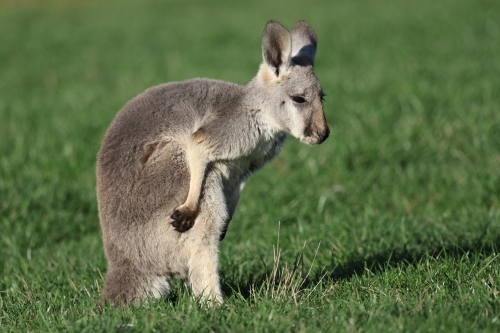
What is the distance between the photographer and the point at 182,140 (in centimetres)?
504

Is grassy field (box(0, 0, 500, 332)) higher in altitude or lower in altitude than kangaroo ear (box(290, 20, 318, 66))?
lower

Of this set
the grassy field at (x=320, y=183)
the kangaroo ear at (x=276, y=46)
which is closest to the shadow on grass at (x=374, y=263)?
the grassy field at (x=320, y=183)

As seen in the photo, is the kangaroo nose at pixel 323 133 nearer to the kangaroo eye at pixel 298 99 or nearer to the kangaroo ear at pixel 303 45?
the kangaroo eye at pixel 298 99

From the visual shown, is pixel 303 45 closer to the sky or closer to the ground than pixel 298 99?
closer to the sky

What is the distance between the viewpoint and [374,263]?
5543mm

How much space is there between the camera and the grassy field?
14.6 ft

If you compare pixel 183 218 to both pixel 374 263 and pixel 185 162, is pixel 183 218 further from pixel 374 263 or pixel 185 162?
pixel 374 263

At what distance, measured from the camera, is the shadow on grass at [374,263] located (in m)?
5.33

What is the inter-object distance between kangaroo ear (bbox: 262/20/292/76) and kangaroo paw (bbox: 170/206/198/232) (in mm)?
1238

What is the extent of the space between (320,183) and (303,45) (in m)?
3.70

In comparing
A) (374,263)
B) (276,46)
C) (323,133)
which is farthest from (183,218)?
(374,263)

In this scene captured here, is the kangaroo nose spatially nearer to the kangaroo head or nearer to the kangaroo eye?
the kangaroo head

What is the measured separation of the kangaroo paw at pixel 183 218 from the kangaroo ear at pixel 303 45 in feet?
4.51

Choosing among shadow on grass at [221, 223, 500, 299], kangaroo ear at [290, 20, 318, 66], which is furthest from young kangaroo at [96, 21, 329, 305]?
shadow on grass at [221, 223, 500, 299]
